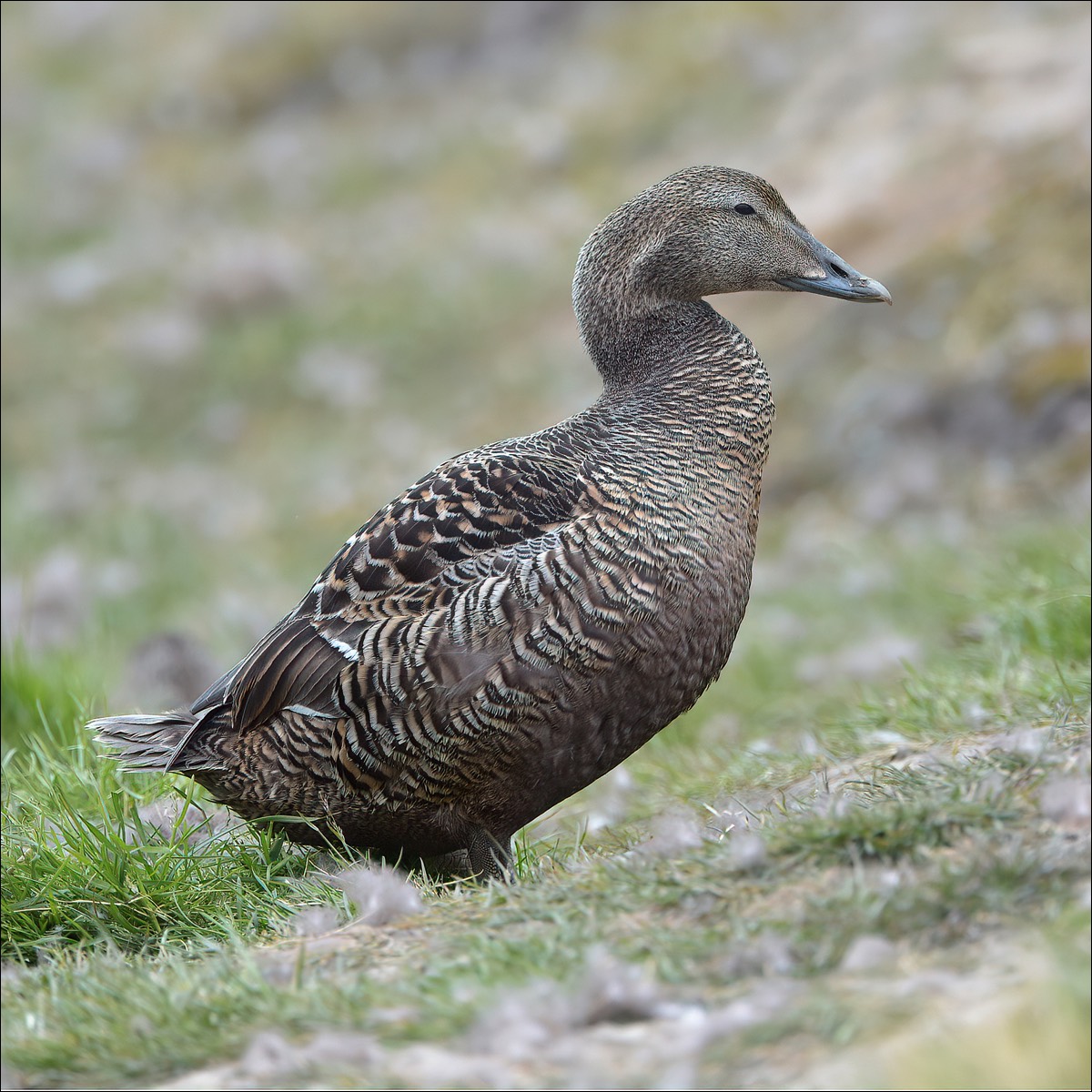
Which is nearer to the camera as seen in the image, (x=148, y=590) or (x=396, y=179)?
(x=148, y=590)

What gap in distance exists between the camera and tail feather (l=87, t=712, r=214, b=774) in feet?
13.1

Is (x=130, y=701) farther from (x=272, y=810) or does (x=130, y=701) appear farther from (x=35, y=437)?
(x=35, y=437)

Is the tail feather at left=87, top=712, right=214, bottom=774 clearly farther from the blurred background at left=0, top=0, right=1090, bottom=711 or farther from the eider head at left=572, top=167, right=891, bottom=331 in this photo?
the eider head at left=572, top=167, right=891, bottom=331

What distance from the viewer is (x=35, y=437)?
10406 millimetres

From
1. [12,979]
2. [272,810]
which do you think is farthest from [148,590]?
[12,979]

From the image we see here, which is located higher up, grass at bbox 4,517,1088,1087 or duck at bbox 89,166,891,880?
duck at bbox 89,166,891,880

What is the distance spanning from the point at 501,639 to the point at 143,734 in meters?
1.12

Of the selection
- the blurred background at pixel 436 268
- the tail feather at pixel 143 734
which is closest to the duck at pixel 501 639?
the tail feather at pixel 143 734

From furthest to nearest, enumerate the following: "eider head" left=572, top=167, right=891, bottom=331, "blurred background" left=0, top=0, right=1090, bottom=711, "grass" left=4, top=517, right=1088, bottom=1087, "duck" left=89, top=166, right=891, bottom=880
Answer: "blurred background" left=0, top=0, right=1090, bottom=711
"eider head" left=572, top=167, right=891, bottom=331
"duck" left=89, top=166, right=891, bottom=880
"grass" left=4, top=517, right=1088, bottom=1087

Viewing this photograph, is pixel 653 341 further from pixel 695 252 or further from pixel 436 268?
pixel 436 268

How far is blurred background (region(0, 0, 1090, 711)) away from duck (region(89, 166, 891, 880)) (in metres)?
1.81

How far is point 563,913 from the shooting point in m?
2.89

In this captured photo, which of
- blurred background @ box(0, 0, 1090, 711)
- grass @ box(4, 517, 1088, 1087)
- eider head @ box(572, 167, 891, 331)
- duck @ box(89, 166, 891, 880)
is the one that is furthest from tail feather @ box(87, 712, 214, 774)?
eider head @ box(572, 167, 891, 331)

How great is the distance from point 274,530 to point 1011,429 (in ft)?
13.5
